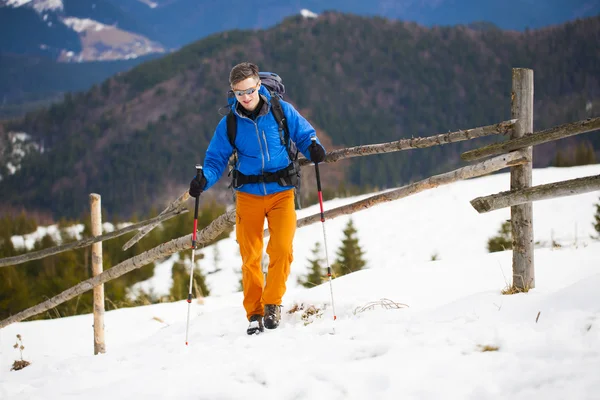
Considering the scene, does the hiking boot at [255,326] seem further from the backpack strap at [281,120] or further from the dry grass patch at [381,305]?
the backpack strap at [281,120]

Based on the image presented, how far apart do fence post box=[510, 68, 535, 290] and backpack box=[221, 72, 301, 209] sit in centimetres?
177

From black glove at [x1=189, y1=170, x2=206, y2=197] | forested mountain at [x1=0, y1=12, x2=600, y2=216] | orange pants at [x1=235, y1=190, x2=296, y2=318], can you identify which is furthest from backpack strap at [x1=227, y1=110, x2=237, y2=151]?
forested mountain at [x1=0, y1=12, x2=600, y2=216]

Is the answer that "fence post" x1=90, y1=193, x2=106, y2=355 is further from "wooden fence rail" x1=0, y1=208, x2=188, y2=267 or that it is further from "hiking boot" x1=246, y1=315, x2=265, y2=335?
"hiking boot" x1=246, y1=315, x2=265, y2=335

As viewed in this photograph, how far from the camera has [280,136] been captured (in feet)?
13.8

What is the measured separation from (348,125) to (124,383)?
561ft

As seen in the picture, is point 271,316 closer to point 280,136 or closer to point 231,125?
point 280,136

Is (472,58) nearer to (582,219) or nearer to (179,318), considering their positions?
(582,219)

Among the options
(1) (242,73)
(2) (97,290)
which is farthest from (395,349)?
(2) (97,290)

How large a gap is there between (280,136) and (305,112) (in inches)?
6662

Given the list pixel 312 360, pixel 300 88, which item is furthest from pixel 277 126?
pixel 300 88

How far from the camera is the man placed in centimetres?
411

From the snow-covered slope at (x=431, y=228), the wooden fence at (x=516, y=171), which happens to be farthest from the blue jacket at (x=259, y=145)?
the snow-covered slope at (x=431, y=228)

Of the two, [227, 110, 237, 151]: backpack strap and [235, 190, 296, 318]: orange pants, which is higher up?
[227, 110, 237, 151]: backpack strap

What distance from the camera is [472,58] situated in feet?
639
